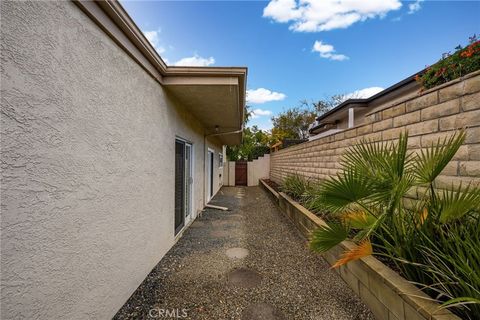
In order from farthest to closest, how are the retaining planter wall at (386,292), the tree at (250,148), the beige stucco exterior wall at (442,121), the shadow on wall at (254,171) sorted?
the tree at (250,148) < the shadow on wall at (254,171) < the beige stucco exterior wall at (442,121) < the retaining planter wall at (386,292)

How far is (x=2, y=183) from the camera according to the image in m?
1.19

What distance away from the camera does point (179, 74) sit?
356 cm

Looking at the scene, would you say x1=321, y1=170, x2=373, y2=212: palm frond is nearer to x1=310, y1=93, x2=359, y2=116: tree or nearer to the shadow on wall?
the shadow on wall

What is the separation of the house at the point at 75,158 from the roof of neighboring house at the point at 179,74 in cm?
2

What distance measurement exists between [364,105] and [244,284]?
8.26 m

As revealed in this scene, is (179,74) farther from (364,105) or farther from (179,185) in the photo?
(364,105)

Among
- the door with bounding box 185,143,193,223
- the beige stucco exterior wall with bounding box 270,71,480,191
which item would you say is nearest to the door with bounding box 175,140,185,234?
the door with bounding box 185,143,193,223

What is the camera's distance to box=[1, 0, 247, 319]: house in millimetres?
1274

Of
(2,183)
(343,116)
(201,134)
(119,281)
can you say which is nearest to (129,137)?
(2,183)

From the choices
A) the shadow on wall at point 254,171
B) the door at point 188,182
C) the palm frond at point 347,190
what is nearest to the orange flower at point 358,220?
the palm frond at point 347,190

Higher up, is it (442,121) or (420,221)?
(442,121)

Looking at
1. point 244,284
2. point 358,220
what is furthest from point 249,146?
point 358,220

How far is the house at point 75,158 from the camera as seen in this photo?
1274mm

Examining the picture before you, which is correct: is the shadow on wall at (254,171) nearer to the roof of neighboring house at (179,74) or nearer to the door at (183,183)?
the door at (183,183)
